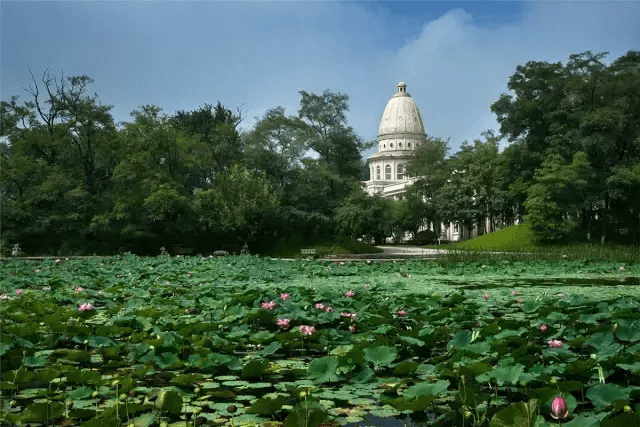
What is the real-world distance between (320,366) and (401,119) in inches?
3548

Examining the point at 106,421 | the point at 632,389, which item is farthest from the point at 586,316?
the point at 106,421

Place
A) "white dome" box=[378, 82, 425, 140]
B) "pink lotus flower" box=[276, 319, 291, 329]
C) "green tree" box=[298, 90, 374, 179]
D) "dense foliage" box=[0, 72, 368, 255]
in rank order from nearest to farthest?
1. "pink lotus flower" box=[276, 319, 291, 329]
2. "dense foliage" box=[0, 72, 368, 255]
3. "green tree" box=[298, 90, 374, 179]
4. "white dome" box=[378, 82, 425, 140]

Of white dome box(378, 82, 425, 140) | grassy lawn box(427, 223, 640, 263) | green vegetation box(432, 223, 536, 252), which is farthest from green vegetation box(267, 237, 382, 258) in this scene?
white dome box(378, 82, 425, 140)

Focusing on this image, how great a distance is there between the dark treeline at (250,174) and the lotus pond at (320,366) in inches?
979

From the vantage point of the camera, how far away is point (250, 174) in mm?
32281

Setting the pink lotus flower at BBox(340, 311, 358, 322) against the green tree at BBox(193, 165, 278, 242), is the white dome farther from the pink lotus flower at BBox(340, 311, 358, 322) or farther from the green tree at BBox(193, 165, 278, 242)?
the pink lotus flower at BBox(340, 311, 358, 322)

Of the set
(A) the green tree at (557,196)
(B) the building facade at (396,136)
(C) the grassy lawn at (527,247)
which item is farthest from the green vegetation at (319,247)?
(B) the building facade at (396,136)

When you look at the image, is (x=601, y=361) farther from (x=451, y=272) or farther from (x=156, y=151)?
(x=156, y=151)

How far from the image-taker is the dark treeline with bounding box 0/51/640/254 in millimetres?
29688

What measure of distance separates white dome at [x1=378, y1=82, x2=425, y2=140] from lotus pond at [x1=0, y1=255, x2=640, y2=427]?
86393 mm

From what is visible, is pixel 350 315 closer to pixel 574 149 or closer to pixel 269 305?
pixel 269 305

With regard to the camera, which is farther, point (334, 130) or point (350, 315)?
point (334, 130)

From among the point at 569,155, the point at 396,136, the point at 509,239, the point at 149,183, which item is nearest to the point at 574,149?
the point at 569,155

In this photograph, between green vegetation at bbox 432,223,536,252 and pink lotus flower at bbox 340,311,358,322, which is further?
green vegetation at bbox 432,223,536,252
